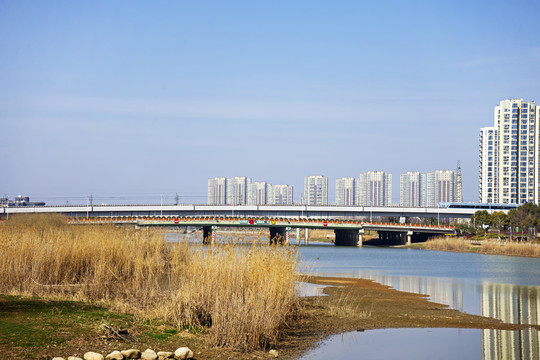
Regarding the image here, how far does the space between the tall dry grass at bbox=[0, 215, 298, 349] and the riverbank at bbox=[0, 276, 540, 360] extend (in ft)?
1.53

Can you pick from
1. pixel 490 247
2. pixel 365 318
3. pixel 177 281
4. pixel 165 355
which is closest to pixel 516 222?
pixel 490 247

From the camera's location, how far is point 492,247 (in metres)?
79.7

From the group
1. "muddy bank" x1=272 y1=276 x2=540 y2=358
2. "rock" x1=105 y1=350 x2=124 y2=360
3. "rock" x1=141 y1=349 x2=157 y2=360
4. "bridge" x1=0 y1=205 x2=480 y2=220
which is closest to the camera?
"rock" x1=105 y1=350 x2=124 y2=360

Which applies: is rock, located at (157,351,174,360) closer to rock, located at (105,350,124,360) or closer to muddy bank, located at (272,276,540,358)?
rock, located at (105,350,124,360)

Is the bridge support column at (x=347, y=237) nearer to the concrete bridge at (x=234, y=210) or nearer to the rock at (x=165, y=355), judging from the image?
the concrete bridge at (x=234, y=210)

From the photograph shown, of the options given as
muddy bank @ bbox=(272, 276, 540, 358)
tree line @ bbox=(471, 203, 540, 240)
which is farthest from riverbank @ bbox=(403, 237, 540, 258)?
muddy bank @ bbox=(272, 276, 540, 358)

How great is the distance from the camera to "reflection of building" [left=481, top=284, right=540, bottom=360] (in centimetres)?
1666

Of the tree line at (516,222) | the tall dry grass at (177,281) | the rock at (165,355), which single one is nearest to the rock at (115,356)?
the rock at (165,355)

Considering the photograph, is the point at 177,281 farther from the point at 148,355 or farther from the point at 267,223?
the point at 267,223

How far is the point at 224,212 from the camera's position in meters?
130

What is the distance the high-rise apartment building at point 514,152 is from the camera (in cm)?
16712

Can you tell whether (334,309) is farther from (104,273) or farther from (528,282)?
(528,282)

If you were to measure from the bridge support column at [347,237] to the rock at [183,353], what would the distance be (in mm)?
107315

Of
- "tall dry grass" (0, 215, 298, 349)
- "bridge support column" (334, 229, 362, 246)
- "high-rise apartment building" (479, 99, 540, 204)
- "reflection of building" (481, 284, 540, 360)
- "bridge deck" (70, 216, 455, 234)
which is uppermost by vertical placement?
"high-rise apartment building" (479, 99, 540, 204)
